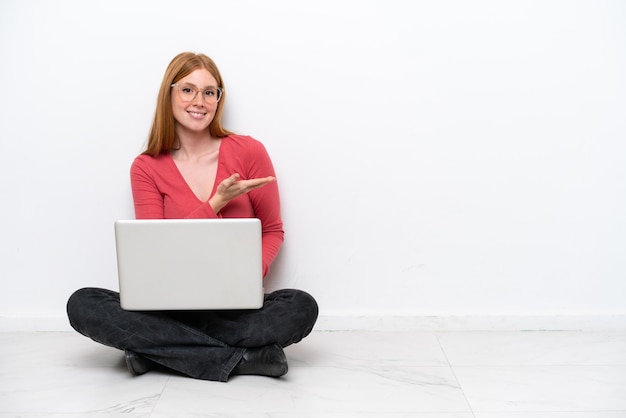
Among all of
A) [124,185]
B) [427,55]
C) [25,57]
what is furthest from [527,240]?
[25,57]

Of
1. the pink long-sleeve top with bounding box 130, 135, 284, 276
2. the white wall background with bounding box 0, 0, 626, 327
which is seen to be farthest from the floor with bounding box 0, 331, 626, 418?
the pink long-sleeve top with bounding box 130, 135, 284, 276

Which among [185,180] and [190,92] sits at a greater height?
[190,92]

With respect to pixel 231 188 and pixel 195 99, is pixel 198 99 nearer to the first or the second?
A: pixel 195 99

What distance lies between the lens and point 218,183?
87.9 inches

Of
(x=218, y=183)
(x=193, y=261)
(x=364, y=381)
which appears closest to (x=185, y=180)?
(x=218, y=183)

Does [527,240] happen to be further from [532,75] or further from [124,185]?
[124,185]

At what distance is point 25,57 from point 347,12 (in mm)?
1033

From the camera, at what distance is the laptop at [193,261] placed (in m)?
1.82

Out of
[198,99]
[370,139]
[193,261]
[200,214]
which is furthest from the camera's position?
[370,139]

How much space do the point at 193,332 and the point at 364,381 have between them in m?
0.49

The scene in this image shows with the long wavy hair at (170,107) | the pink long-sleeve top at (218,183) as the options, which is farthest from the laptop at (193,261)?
the long wavy hair at (170,107)

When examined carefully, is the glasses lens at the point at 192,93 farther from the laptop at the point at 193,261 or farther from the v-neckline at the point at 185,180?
the laptop at the point at 193,261

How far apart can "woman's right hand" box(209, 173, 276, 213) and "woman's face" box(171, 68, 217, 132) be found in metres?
0.27

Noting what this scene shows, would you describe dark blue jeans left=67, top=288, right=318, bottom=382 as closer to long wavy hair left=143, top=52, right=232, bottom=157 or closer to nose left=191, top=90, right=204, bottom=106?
long wavy hair left=143, top=52, right=232, bottom=157
